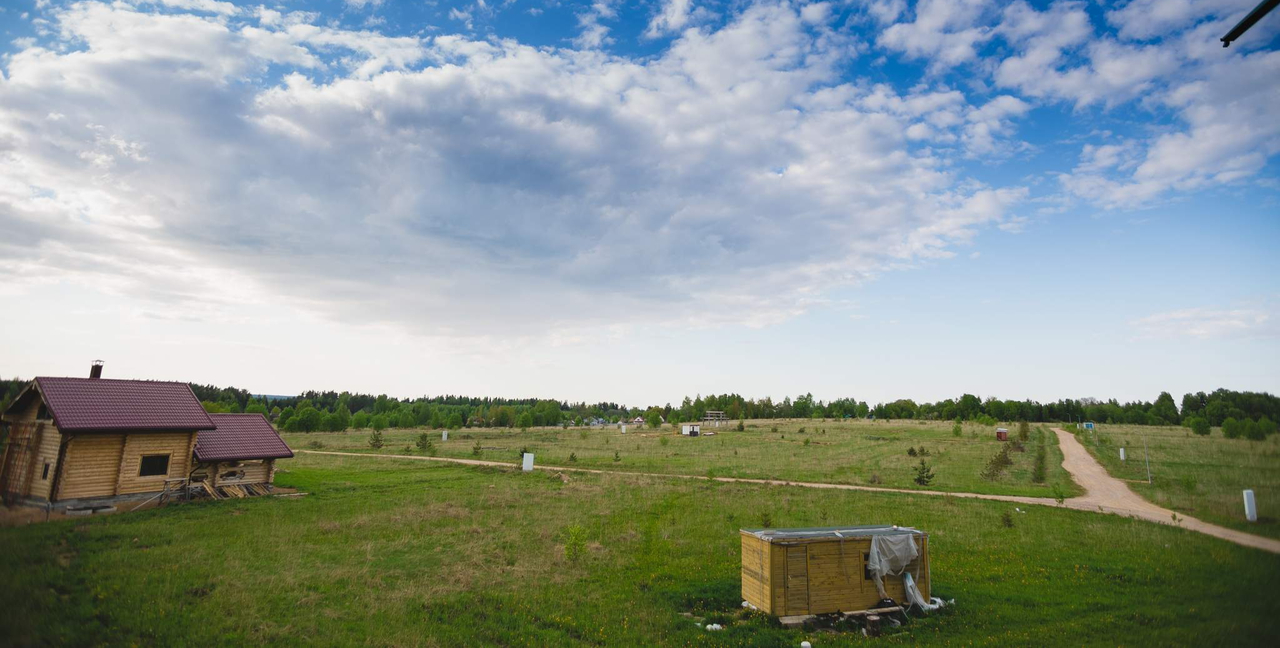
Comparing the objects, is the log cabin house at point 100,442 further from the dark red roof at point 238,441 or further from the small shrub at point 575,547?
the small shrub at point 575,547

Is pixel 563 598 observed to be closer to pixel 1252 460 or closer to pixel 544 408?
pixel 1252 460

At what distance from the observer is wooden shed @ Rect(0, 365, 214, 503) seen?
77.9 feet

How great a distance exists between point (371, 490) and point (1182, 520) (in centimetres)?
4075

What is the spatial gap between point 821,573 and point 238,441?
33583mm

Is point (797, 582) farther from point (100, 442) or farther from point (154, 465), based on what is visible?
point (154, 465)

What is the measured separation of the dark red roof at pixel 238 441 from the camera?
29891mm

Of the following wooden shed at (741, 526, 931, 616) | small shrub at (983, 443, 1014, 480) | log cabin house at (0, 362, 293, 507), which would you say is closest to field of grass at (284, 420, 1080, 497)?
small shrub at (983, 443, 1014, 480)

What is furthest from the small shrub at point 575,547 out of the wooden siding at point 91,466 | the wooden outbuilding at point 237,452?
the wooden siding at point 91,466

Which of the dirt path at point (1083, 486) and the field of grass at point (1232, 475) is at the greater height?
the field of grass at point (1232, 475)

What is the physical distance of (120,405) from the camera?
26.2m

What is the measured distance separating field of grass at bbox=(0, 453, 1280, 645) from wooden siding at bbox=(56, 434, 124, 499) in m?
3.13

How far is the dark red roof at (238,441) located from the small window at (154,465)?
64.9 inches

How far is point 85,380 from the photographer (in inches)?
1025

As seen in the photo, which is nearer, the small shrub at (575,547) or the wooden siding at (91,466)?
the small shrub at (575,547)
